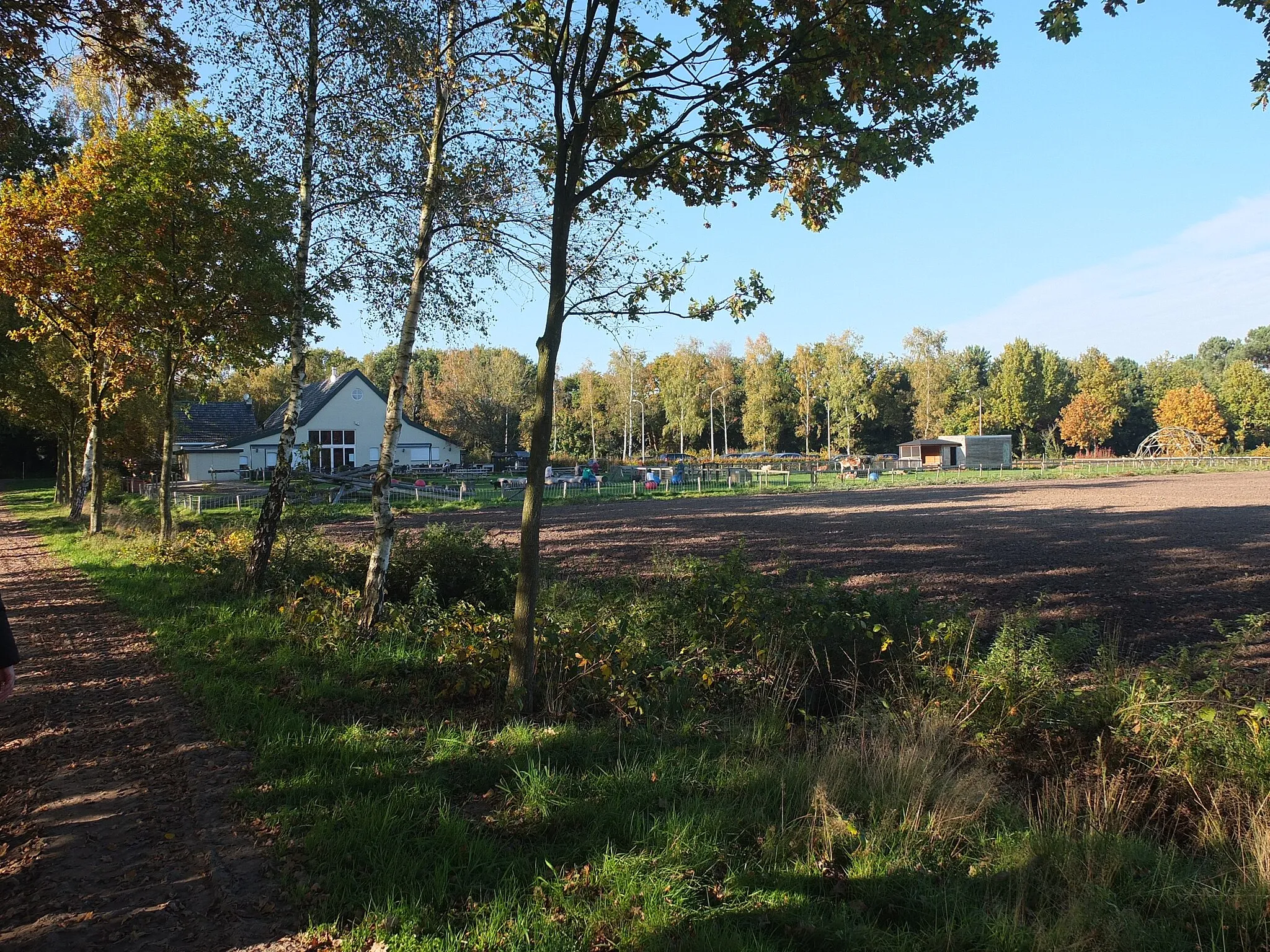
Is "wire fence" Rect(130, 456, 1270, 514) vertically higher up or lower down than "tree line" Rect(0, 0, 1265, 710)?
lower down

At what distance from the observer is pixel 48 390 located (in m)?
22.7

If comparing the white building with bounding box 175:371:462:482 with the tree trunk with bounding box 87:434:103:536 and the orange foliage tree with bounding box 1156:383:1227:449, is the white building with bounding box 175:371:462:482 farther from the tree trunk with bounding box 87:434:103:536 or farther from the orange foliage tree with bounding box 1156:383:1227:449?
the orange foliage tree with bounding box 1156:383:1227:449

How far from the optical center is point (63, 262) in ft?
44.7

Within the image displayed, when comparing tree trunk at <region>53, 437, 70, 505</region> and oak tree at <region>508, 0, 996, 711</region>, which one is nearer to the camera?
A: oak tree at <region>508, 0, 996, 711</region>

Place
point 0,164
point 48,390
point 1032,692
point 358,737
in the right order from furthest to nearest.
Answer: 1. point 48,390
2. point 0,164
3. point 1032,692
4. point 358,737

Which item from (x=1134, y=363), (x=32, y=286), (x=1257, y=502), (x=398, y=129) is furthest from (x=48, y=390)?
(x=1134, y=363)

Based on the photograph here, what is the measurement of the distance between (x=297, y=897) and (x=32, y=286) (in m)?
15.3

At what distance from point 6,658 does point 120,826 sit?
4.31ft

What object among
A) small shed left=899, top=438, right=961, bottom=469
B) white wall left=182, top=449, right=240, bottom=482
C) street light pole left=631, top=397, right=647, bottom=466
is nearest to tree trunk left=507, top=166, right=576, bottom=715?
white wall left=182, top=449, right=240, bottom=482

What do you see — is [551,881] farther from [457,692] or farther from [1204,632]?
[1204,632]

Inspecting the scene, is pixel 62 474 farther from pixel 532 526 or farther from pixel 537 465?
pixel 537 465

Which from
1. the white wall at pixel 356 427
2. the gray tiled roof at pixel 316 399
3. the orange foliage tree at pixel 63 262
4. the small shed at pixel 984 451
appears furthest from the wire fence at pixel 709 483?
the gray tiled roof at pixel 316 399

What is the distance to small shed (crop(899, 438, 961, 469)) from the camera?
68.4m

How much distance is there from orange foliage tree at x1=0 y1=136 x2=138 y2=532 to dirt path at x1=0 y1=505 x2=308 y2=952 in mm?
8409
